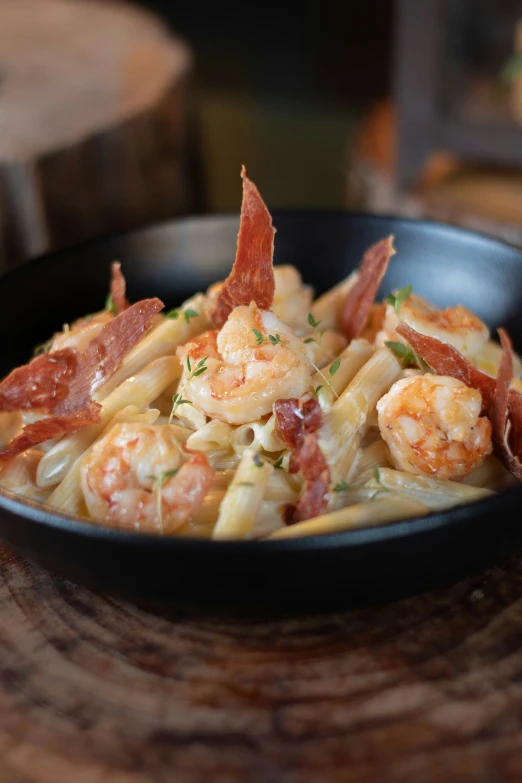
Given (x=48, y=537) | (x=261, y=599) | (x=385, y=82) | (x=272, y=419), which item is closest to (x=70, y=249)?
(x=272, y=419)

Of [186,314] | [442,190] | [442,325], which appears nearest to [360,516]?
[442,325]

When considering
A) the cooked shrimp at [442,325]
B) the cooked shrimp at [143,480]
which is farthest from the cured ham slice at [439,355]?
the cooked shrimp at [143,480]

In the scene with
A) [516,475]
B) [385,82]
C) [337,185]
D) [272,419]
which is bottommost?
[337,185]

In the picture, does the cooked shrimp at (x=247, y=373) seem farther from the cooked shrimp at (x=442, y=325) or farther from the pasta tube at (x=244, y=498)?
the cooked shrimp at (x=442, y=325)

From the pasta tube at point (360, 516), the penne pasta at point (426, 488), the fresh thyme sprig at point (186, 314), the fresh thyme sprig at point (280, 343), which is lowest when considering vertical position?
the penne pasta at point (426, 488)

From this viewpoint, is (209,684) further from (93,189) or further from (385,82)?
(385,82)

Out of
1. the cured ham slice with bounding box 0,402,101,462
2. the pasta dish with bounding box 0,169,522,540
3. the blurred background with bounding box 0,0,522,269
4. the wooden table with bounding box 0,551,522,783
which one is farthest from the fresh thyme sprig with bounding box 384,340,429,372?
the blurred background with bounding box 0,0,522,269
